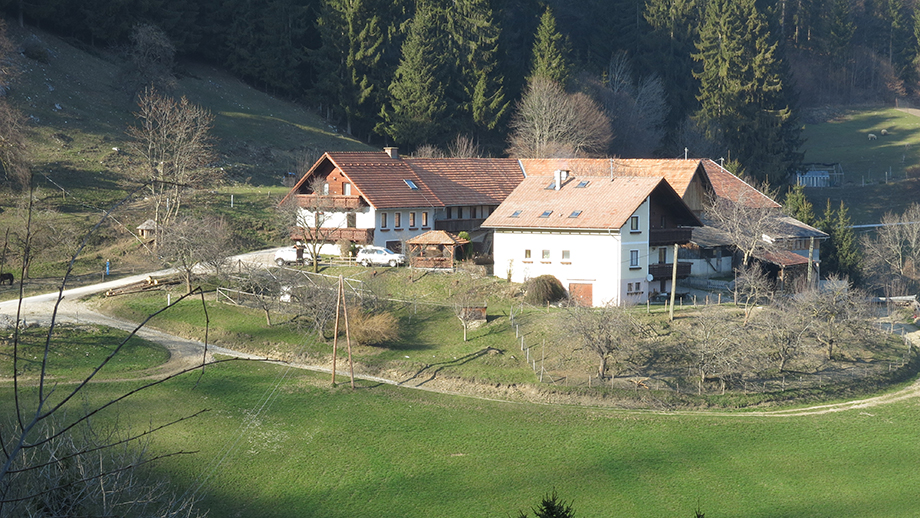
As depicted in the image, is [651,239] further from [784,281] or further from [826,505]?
[826,505]

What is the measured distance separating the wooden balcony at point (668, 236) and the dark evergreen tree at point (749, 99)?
45861 millimetres

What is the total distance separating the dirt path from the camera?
128ft

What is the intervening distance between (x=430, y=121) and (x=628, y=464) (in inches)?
2492

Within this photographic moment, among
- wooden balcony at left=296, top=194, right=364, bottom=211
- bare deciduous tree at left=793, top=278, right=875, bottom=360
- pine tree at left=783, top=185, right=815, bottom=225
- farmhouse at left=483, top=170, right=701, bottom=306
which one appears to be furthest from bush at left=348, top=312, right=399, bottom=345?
pine tree at left=783, top=185, right=815, bottom=225

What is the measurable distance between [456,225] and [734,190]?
21.7 metres

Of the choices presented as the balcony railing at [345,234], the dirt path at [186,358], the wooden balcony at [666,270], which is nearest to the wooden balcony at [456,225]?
the balcony railing at [345,234]

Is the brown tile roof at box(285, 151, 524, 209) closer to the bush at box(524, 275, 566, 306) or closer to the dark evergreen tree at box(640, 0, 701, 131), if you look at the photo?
the bush at box(524, 275, 566, 306)

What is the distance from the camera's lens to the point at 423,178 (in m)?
66.2

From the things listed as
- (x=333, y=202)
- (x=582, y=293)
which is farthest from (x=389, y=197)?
(x=582, y=293)

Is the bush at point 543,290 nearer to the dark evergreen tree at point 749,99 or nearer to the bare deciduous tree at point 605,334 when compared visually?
the bare deciduous tree at point 605,334

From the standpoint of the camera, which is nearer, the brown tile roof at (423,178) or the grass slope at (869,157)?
the brown tile roof at (423,178)

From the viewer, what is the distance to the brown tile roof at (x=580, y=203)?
51.7 m

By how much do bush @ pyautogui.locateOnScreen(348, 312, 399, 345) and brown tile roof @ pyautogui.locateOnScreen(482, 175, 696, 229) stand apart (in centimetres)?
1313

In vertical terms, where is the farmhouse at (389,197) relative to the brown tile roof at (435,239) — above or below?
above
